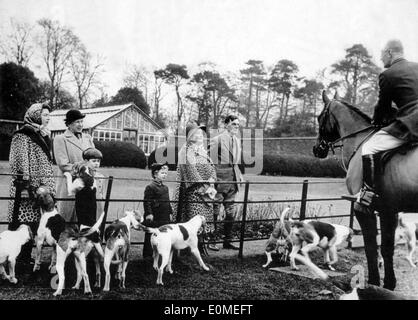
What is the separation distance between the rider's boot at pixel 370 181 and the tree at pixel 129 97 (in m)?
3.84

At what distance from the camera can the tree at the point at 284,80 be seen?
605 cm

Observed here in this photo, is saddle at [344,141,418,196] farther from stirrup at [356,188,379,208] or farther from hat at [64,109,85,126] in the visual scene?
hat at [64,109,85,126]

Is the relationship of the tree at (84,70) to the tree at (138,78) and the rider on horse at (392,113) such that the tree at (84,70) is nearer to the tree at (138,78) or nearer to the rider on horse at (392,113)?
the tree at (138,78)

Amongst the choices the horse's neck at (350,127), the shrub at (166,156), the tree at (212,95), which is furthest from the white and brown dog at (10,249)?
the tree at (212,95)

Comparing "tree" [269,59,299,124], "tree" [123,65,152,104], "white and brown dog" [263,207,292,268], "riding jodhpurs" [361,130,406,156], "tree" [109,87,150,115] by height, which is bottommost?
"white and brown dog" [263,207,292,268]

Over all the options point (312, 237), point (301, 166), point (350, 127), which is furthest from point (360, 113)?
point (301, 166)

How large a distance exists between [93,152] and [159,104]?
3.17 meters

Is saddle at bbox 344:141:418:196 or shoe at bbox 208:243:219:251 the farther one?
shoe at bbox 208:243:219:251

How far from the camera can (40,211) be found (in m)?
3.78

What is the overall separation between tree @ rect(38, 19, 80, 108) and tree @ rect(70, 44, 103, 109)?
0.27 ft

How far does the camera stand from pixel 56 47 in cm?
474

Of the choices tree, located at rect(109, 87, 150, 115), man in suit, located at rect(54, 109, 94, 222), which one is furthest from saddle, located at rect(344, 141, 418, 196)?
tree, located at rect(109, 87, 150, 115)

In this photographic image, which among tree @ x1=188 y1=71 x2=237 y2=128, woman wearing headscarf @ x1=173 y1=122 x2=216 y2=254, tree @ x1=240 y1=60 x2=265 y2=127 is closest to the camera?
woman wearing headscarf @ x1=173 y1=122 x2=216 y2=254

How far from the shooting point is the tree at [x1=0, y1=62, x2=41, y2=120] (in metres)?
4.36
